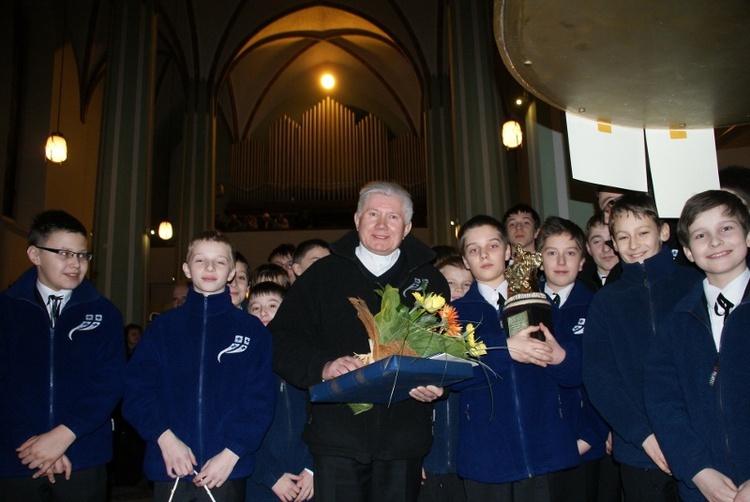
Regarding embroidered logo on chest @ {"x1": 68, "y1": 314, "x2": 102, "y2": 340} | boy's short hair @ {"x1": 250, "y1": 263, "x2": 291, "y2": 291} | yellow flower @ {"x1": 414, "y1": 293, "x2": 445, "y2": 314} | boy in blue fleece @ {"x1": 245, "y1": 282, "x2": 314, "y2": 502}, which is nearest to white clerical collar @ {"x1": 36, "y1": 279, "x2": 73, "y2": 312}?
embroidered logo on chest @ {"x1": 68, "y1": 314, "x2": 102, "y2": 340}

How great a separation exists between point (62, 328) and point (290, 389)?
1025mm

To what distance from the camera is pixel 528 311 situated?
2.20m

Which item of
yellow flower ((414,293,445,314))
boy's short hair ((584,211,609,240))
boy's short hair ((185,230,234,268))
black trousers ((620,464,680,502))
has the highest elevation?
boy's short hair ((584,211,609,240))

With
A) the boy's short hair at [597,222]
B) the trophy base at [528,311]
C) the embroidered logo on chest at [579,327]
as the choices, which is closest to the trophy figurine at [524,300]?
the trophy base at [528,311]

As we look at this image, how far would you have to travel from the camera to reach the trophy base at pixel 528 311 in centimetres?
220

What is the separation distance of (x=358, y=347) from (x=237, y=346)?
0.53 meters

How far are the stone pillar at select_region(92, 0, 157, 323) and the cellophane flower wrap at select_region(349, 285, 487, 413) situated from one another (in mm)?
6158

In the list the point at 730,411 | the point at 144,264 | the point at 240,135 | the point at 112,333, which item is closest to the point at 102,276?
the point at 144,264

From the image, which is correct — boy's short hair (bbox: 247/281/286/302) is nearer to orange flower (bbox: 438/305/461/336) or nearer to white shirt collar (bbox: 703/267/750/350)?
orange flower (bbox: 438/305/461/336)

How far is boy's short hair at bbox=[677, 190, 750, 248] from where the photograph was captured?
2080mm

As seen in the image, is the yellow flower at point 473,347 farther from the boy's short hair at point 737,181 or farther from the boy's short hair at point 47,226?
the boy's short hair at point 47,226

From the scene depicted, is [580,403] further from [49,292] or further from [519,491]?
[49,292]

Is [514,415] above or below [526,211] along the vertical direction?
below

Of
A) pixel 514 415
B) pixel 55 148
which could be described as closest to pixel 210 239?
pixel 514 415
